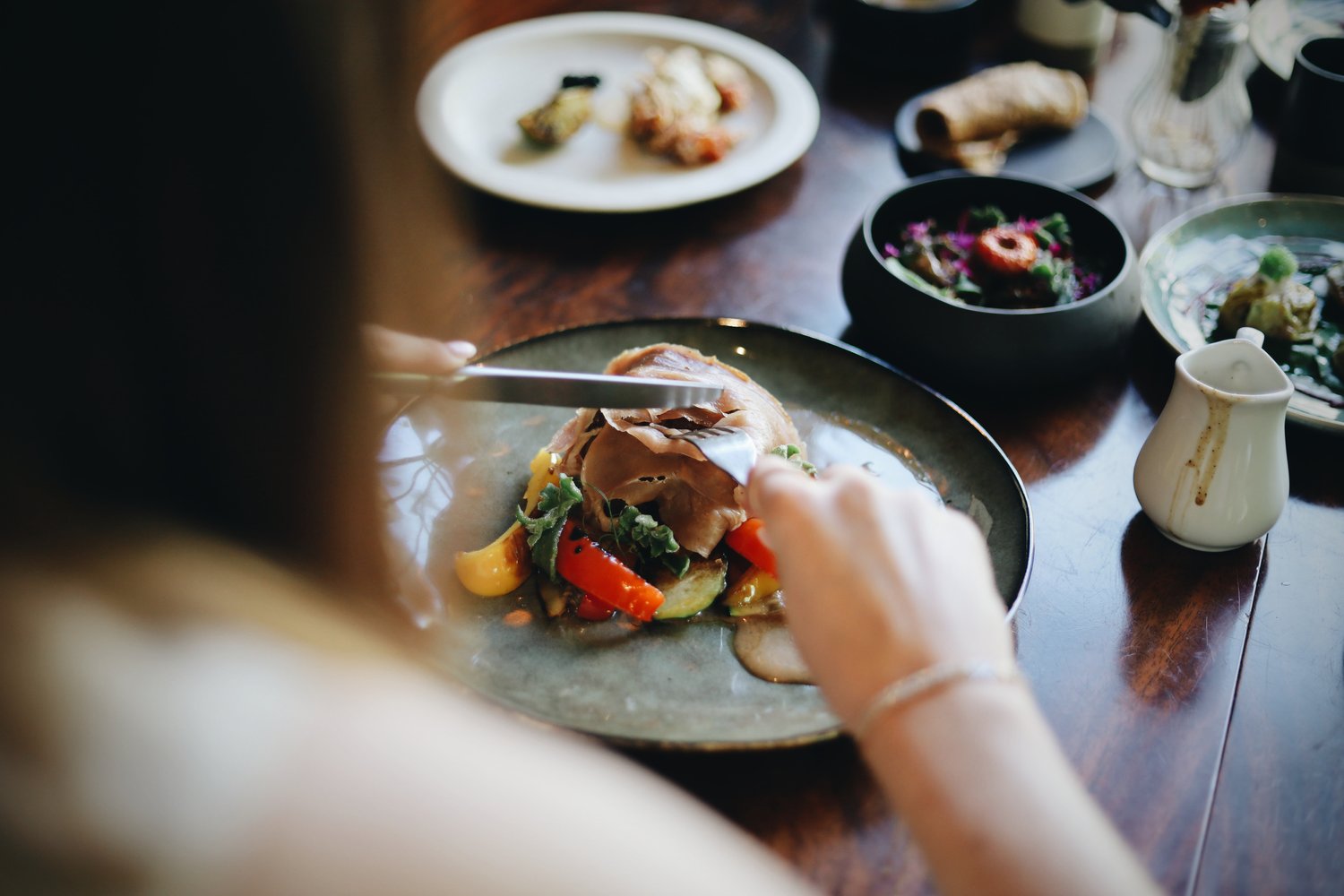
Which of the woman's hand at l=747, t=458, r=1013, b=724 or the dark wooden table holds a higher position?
the woman's hand at l=747, t=458, r=1013, b=724

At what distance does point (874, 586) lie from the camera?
813mm

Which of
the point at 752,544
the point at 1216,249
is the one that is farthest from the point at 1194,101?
the point at 752,544

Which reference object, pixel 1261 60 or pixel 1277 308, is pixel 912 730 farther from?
pixel 1261 60

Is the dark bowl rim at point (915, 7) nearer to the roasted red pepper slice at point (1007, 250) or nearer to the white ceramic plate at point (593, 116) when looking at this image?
the white ceramic plate at point (593, 116)

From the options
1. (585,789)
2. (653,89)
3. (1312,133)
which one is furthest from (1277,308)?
(585,789)

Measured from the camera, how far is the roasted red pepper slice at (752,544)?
124 centimetres

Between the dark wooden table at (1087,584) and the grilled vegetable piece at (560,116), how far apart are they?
0.18 metres

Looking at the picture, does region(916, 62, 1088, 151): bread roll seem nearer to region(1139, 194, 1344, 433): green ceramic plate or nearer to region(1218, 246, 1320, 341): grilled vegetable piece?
region(1139, 194, 1344, 433): green ceramic plate

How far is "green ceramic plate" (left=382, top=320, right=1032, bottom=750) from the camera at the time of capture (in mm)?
1079

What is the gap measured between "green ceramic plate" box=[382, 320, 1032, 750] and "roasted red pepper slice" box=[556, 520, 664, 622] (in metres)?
0.03

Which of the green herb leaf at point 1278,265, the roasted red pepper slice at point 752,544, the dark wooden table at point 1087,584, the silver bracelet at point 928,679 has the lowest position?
the dark wooden table at point 1087,584

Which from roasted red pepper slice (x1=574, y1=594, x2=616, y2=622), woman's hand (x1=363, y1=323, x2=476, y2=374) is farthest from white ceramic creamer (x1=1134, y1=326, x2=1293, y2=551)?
woman's hand (x1=363, y1=323, x2=476, y2=374)

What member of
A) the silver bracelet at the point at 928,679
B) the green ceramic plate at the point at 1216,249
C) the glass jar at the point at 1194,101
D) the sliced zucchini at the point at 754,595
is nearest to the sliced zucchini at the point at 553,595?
the sliced zucchini at the point at 754,595

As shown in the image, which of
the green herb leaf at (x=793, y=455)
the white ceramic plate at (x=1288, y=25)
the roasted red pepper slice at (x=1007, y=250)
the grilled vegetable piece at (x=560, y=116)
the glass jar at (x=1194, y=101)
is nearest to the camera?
the green herb leaf at (x=793, y=455)
